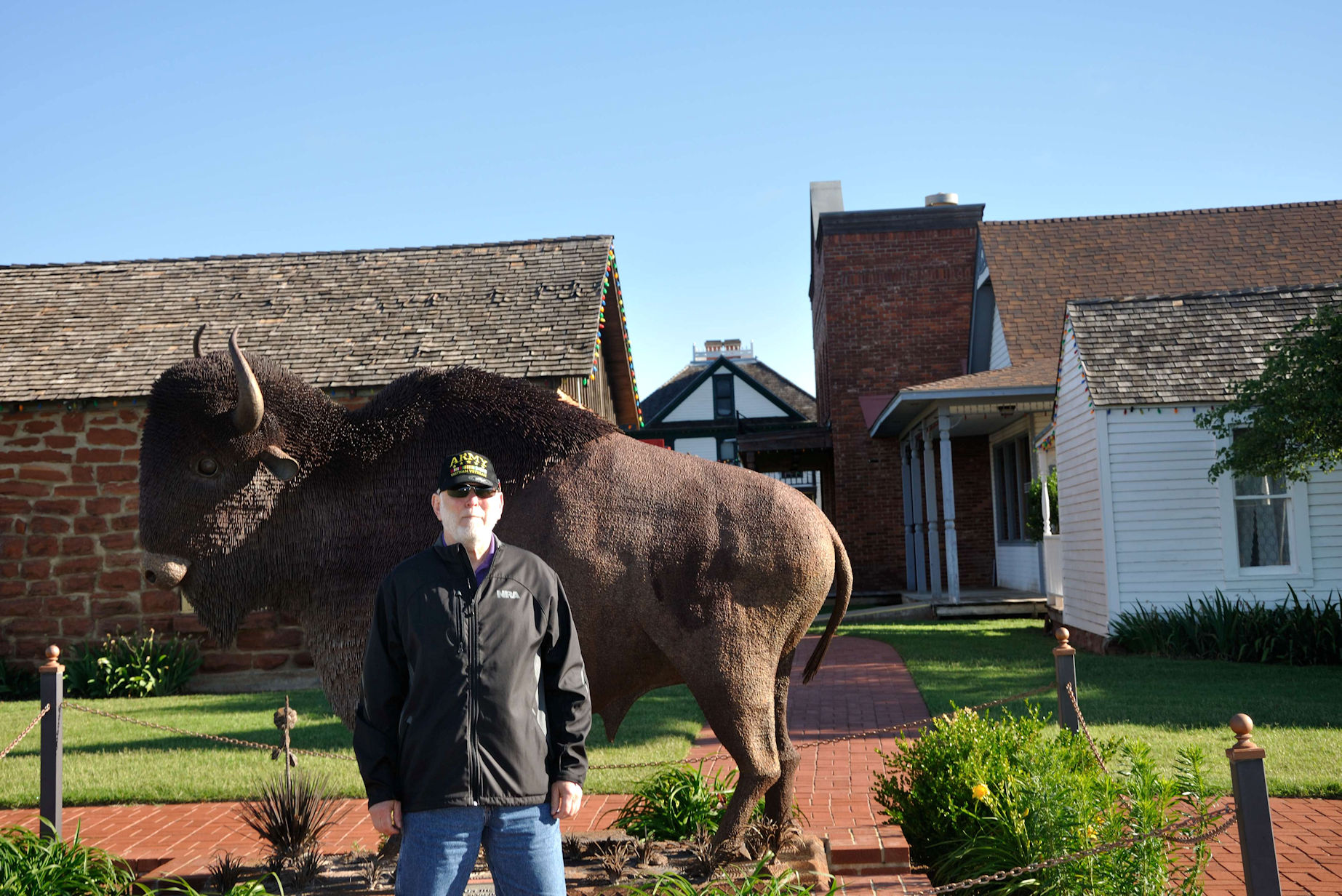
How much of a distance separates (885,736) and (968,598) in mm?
10428

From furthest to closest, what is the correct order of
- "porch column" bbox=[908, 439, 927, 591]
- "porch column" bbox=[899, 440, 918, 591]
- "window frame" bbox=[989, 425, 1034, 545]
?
1. "porch column" bbox=[899, 440, 918, 591]
2. "porch column" bbox=[908, 439, 927, 591]
3. "window frame" bbox=[989, 425, 1034, 545]

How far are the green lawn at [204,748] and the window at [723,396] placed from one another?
2908 cm

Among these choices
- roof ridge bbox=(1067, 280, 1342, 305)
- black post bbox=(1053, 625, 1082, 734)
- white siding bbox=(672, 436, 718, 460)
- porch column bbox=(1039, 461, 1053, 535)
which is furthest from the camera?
white siding bbox=(672, 436, 718, 460)

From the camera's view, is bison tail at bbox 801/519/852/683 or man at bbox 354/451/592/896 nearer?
man at bbox 354/451/592/896

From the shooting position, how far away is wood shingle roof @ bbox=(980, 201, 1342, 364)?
19.6m

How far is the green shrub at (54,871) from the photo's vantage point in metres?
3.94

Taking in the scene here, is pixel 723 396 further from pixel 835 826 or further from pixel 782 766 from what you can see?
pixel 782 766

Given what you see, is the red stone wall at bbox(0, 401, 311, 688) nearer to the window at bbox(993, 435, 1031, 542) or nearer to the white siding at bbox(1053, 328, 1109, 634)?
the white siding at bbox(1053, 328, 1109, 634)

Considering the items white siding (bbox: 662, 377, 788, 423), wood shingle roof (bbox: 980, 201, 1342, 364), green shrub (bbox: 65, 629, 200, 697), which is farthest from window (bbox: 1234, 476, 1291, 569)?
white siding (bbox: 662, 377, 788, 423)

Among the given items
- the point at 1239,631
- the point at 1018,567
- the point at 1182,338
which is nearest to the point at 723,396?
the point at 1018,567

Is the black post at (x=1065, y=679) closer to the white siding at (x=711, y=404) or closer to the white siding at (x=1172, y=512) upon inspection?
the white siding at (x=1172, y=512)

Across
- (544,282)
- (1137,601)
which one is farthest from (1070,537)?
(544,282)

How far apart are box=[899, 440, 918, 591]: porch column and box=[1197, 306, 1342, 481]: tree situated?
11255mm

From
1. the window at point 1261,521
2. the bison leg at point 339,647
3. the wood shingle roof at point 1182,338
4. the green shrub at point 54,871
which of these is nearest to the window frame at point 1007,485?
the wood shingle roof at point 1182,338
